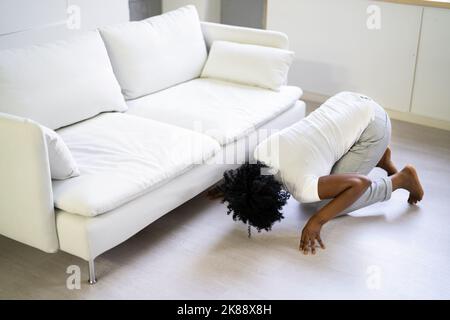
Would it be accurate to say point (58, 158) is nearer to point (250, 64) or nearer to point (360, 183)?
point (360, 183)

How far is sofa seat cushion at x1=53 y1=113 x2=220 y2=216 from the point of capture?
7.62 ft

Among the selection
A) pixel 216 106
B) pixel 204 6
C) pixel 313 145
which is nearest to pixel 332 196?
pixel 313 145

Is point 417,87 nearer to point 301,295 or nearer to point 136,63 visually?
point 136,63

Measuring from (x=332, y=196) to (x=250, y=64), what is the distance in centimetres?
118

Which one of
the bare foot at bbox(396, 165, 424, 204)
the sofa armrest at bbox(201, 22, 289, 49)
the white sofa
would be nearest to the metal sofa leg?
the white sofa

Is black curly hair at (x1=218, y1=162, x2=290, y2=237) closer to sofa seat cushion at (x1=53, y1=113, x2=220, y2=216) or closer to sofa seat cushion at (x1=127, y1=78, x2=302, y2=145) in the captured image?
sofa seat cushion at (x1=53, y1=113, x2=220, y2=216)

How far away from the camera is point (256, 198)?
8.70 feet

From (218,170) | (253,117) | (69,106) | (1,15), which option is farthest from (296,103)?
(1,15)

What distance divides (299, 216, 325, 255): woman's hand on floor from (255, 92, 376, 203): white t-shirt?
0.11 metres

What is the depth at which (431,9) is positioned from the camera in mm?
3865

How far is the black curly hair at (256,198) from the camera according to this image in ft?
8.71

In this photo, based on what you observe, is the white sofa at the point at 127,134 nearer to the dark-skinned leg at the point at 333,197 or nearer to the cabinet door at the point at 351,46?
the dark-skinned leg at the point at 333,197
